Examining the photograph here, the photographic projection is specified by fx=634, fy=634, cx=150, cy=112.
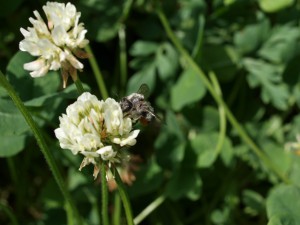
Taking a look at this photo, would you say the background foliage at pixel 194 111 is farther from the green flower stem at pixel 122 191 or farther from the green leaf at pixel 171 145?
the green flower stem at pixel 122 191

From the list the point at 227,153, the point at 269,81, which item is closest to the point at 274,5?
the point at 269,81

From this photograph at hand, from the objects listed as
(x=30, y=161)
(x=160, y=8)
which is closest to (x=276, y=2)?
(x=160, y=8)

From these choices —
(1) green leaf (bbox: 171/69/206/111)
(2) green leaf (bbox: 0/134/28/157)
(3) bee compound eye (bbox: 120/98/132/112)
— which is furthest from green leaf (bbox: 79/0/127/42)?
(3) bee compound eye (bbox: 120/98/132/112)

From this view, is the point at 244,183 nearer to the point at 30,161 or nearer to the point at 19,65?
the point at 30,161

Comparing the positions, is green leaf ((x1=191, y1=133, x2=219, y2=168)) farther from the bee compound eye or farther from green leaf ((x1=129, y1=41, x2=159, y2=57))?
the bee compound eye

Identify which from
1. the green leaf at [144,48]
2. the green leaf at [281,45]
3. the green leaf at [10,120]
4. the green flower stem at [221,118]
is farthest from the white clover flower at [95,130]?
the green leaf at [281,45]

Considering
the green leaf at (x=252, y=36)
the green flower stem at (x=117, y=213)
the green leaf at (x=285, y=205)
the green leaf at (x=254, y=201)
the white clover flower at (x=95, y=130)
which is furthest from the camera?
the green leaf at (x=252, y=36)
